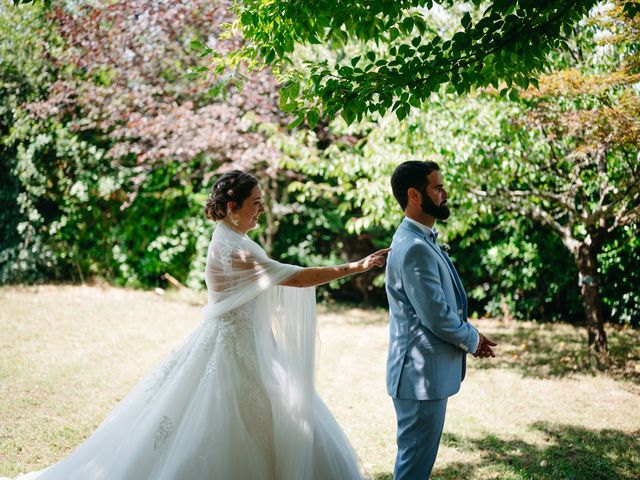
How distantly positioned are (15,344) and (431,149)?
609cm

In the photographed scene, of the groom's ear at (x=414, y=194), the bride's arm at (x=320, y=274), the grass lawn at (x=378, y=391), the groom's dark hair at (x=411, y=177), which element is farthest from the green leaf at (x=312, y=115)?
the grass lawn at (x=378, y=391)

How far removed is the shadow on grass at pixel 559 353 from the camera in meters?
6.88

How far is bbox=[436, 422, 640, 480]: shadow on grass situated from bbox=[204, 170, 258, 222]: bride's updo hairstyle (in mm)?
2503

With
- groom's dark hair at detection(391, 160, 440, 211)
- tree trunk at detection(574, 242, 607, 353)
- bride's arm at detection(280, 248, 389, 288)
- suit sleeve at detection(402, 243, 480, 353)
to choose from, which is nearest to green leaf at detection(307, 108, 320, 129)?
groom's dark hair at detection(391, 160, 440, 211)

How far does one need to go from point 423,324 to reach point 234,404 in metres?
1.26

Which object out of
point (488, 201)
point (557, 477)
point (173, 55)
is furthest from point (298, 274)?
point (173, 55)

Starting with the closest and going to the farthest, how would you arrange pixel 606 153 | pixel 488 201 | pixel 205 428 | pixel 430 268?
pixel 430 268
pixel 205 428
pixel 606 153
pixel 488 201

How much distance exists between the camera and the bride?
3271 mm

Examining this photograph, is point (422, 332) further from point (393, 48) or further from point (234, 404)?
point (393, 48)

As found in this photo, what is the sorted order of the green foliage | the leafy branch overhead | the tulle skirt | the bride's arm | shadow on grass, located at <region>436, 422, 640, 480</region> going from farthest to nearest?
the green foliage
shadow on grass, located at <region>436, 422, 640, 480</region>
the leafy branch overhead
the bride's arm
the tulle skirt

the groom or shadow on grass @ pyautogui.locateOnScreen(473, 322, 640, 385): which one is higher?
the groom

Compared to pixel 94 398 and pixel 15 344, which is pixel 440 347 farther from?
pixel 15 344

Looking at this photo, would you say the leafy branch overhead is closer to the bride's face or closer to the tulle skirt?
the bride's face

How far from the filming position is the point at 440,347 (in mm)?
2996
